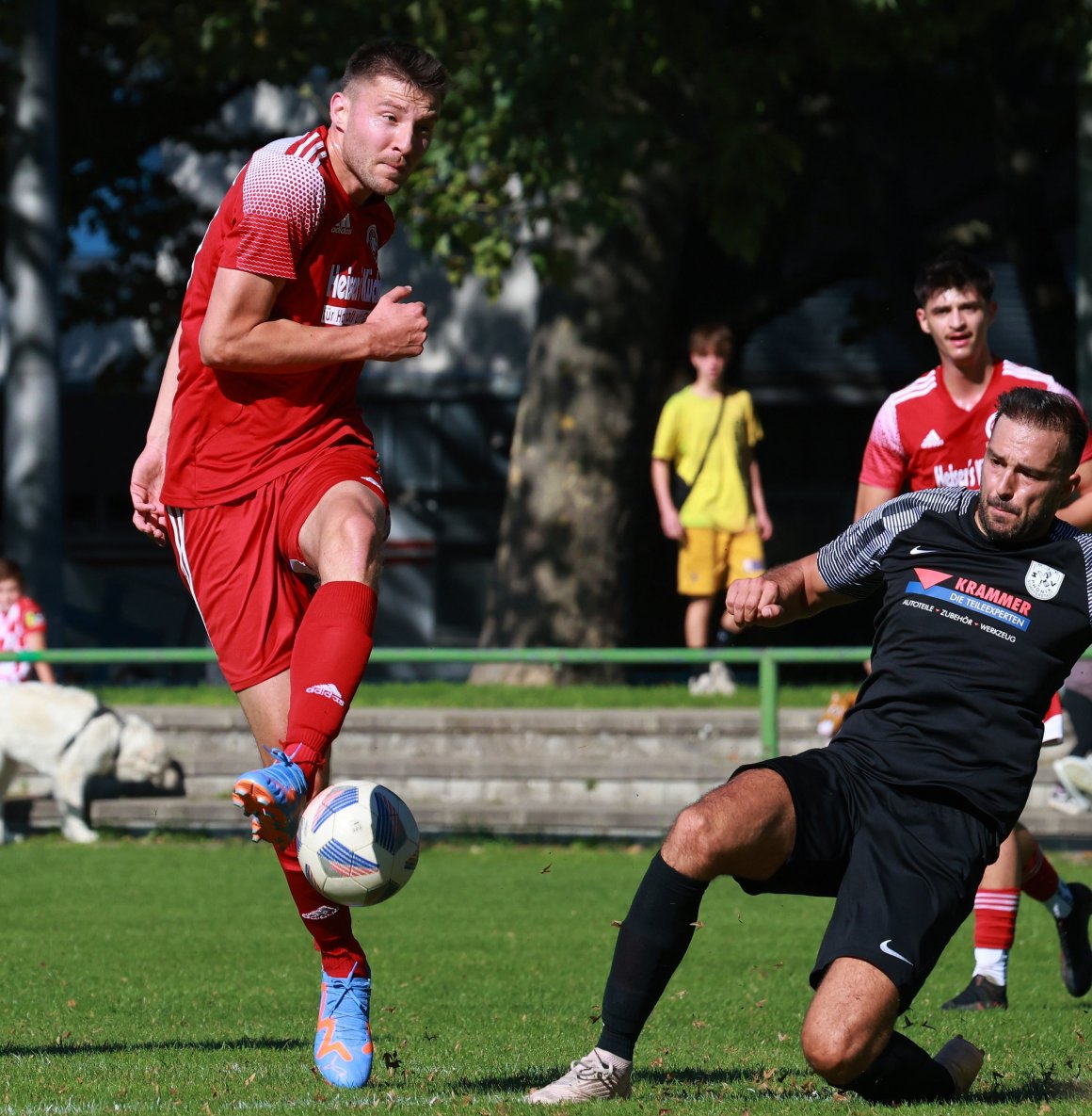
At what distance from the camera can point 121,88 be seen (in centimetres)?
2170

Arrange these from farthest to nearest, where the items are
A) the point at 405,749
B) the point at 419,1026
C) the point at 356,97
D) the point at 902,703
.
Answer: the point at 405,749 < the point at 419,1026 < the point at 356,97 < the point at 902,703

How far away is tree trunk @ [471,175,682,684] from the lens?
1708cm

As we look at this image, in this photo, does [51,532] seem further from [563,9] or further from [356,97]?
[356,97]

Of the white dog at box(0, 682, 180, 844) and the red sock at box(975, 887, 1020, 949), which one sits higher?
the red sock at box(975, 887, 1020, 949)

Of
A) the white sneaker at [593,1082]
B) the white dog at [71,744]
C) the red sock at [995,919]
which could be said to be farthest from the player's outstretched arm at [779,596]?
the white dog at [71,744]

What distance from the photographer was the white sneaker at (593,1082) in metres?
4.74

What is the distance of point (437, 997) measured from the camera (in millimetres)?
7215

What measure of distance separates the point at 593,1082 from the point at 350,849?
2.71 ft

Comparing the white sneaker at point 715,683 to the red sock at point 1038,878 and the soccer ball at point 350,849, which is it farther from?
the soccer ball at point 350,849

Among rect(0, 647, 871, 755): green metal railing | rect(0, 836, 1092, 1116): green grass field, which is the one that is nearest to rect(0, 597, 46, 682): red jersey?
rect(0, 647, 871, 755): green metal railing

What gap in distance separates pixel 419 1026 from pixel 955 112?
16547 mm

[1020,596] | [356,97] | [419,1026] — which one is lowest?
[419,1026]

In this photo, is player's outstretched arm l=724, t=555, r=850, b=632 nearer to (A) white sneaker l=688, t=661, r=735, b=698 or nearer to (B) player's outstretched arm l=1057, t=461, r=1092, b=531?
(B) player's outstretched arm l=1057, t=461, r=1092, b=531

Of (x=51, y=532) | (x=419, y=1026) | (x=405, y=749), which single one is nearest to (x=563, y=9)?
(x=405, y=749)
